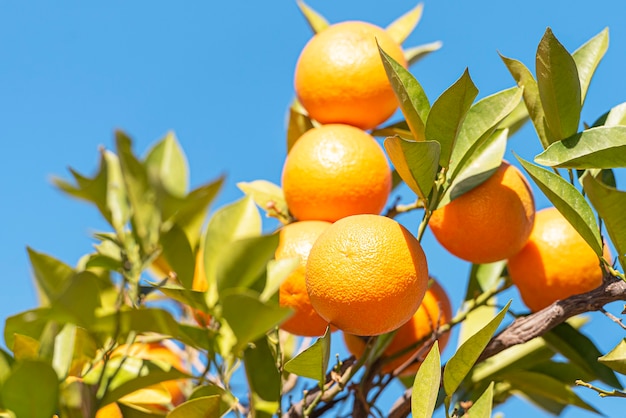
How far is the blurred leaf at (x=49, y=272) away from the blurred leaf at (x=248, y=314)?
186mm

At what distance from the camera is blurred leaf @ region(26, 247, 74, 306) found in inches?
30.5

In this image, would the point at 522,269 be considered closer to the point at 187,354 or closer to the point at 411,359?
the point at 411,359

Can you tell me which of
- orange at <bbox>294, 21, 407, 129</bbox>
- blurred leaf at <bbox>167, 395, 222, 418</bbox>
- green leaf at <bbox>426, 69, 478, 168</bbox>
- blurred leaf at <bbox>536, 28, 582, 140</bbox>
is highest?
orange at <bbox>294, 21, 407, 129</bbox>

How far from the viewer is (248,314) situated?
2.24ft

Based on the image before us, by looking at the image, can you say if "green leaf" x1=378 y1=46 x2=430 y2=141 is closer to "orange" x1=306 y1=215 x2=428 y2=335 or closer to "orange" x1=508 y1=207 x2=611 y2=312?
"orange" x1=306 y1=215 x2=428 y2=335

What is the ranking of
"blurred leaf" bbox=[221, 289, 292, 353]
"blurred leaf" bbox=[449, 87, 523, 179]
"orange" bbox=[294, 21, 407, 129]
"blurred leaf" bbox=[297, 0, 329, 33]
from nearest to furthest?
"blurred leaf" bbox=[221, 289, 292, 353] < "blurred leaf" bbox=[449, 87, 523, 179] < "orange" bbox=[294, 21, 407, 129] < "blurred leaf" bbox=[297, 0, 329, 33]

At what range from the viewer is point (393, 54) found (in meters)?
1.32

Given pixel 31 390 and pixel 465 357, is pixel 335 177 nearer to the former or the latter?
pixel 465 357

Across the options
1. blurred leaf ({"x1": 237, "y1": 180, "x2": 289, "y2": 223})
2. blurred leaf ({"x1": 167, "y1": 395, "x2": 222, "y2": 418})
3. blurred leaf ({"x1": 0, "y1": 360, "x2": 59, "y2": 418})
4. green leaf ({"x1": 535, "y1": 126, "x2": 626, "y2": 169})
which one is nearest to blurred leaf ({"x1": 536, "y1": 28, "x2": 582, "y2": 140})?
green leaf ({"x1": 535, "y1": 126, "x2": 626, "y2": 169})

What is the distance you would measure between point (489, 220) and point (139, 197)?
0.58m

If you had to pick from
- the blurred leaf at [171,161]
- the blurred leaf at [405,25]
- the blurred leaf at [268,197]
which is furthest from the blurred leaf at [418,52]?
the blurred leaf at [171,161]

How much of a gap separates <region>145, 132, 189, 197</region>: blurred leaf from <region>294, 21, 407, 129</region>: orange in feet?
1.56

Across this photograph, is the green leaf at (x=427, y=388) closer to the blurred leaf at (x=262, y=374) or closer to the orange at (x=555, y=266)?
the blurred leaf at (x=262, y=374)

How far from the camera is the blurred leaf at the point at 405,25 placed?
1503mm
